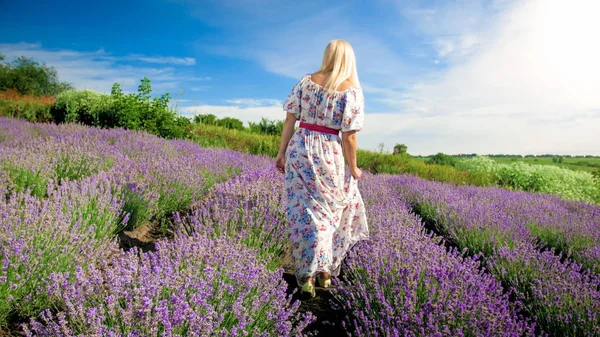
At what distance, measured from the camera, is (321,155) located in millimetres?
2943

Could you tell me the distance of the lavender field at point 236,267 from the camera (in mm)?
1790

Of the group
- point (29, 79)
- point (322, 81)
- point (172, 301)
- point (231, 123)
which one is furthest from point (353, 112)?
point (29, 79)

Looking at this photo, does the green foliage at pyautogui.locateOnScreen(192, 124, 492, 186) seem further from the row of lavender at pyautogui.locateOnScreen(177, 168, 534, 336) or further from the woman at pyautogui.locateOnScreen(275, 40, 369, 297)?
the woman at pyautogui.locateOnScreen(275, 40, 369, 297)

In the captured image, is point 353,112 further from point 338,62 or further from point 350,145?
point 338,62

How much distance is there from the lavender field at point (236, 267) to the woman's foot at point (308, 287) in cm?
18

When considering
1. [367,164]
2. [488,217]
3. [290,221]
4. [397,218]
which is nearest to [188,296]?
[290,221]

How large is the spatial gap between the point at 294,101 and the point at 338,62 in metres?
0.41

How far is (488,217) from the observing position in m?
4.11

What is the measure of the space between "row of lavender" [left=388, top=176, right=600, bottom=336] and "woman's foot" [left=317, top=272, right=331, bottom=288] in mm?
1037

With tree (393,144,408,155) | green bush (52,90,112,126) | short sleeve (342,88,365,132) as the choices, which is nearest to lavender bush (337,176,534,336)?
short sleeve (342,88,365,132)

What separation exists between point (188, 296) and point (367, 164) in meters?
7.95

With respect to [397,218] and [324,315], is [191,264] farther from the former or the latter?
[397,218]

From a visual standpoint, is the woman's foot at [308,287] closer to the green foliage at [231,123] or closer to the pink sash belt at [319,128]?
the pink sash belt at [319,128]

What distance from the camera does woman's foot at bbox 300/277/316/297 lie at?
2893 mm
